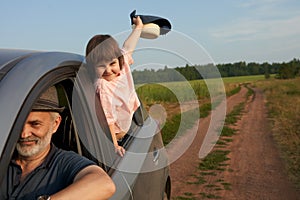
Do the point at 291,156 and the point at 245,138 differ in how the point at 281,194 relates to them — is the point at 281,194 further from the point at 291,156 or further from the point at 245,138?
the point at 245,138

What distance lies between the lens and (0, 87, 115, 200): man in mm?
1898

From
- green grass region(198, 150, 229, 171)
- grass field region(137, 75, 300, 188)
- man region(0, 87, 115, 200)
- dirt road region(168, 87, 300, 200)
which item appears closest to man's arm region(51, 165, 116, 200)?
man region(0, 87, 115, 200)

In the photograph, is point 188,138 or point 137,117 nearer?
point 188,138

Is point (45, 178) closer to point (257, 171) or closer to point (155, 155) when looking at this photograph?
point (155, 155)

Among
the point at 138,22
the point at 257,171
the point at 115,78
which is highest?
the point at 138,22

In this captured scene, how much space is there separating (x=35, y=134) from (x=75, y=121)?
42 cm

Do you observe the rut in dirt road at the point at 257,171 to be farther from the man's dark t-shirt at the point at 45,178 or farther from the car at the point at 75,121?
the man's dark t-shirt at the point at 45,178

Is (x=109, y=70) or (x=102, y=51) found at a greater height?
(x=102, y=51)

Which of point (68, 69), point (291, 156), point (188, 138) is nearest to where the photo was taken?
point (68, 69)

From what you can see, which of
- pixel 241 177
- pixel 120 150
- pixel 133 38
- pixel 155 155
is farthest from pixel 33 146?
pixel 241 177

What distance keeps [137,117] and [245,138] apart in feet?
30.8

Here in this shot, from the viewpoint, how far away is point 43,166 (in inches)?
79.8

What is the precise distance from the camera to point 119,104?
2.95 meters

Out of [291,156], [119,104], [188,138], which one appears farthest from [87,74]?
[291,156]
